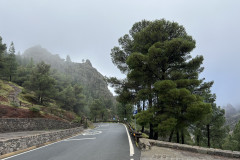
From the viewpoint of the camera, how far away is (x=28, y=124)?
1000 inches

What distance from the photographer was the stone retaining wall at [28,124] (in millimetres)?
21958

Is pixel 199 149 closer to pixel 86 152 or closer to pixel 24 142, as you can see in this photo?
pixel 86 152

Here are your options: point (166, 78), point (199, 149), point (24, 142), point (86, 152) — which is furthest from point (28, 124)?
point (199, 149)

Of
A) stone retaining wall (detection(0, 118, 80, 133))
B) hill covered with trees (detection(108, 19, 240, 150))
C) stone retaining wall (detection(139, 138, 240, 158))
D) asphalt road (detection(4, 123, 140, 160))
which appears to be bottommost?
stone retaining wall (detection(0, 118, 80, 133))

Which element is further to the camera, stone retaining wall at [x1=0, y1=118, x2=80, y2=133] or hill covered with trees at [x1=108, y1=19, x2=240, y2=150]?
stone retaining wall at [x1=0, y1=118, x2=80, y2=133]

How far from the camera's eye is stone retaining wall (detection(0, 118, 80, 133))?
72.0 feet

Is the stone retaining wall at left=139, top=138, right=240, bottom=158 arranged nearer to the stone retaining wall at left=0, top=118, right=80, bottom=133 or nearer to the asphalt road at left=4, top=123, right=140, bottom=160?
the asphalt road at left=4, top=123, right=140, bottom=160

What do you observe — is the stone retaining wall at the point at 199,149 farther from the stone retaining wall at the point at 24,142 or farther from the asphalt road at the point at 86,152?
the stone retaining wall at the point at 24,142

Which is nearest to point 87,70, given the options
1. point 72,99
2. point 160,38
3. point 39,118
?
point 72,99

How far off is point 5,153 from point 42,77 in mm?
31445

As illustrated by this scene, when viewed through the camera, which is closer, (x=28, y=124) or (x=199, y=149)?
(x=199, y=149)

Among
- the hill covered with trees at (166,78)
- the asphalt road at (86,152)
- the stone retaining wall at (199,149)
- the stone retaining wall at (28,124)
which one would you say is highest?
the hill covered with trees at (166,78)

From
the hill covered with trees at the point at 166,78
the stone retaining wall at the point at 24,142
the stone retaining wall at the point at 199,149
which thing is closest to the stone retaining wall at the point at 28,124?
the stone retaining wall at the point at 24,142

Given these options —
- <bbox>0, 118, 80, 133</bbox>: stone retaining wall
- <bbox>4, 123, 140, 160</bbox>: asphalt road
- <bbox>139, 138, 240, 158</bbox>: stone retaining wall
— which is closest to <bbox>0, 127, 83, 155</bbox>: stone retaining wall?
<bbox>4, 123, 140, 160</bbox>: asphalt road
